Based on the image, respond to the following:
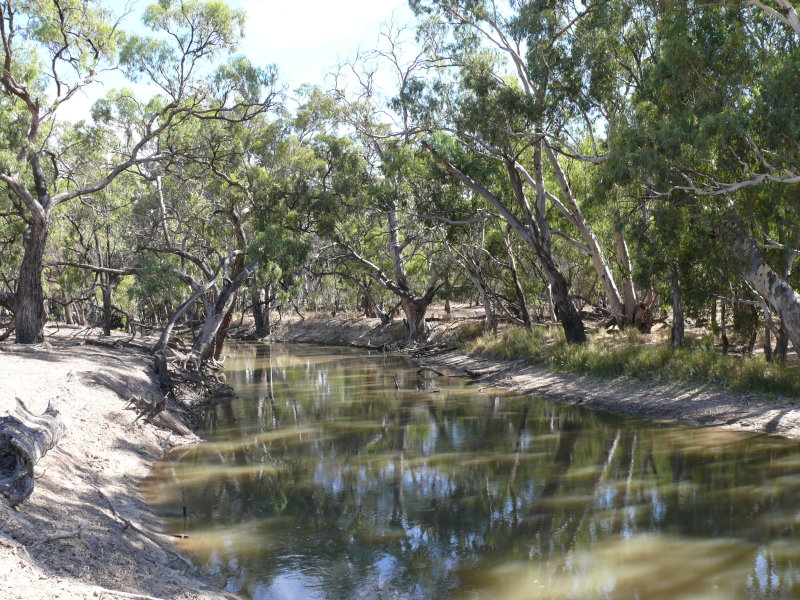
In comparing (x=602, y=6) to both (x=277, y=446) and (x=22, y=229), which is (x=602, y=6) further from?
(x=22, y=229)

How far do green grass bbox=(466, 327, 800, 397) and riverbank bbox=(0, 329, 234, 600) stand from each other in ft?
36.7

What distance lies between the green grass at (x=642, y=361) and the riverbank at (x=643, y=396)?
0.26 meters

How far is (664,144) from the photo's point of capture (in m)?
13.7

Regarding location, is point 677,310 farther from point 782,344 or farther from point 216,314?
point 216,314

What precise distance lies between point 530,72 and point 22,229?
1634 centimetres

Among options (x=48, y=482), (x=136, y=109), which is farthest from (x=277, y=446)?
(x=136, y=109)

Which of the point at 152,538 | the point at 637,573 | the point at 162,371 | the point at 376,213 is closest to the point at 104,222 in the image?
the point at 376,213

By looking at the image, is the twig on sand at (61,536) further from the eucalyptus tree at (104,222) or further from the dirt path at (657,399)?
the eucalyptus tree at (104,222)

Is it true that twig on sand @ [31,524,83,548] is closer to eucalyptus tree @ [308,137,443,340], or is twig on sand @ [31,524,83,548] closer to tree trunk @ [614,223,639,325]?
eucalyptus tree @ [308,137,443,340]

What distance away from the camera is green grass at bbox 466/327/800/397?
14.7 meters

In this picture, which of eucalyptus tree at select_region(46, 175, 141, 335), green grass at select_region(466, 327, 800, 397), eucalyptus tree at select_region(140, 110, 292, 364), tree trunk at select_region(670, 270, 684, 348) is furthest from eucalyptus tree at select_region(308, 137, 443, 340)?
tree trunk at select_region(670, 270, 684, 348)

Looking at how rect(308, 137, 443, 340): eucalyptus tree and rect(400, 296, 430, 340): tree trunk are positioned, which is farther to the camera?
rect(400, 296, 430, 340): tree trunk

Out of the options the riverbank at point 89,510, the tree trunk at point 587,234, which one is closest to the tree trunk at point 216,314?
the riverbank at point 89,510

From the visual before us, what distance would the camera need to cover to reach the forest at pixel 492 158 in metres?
14.1
